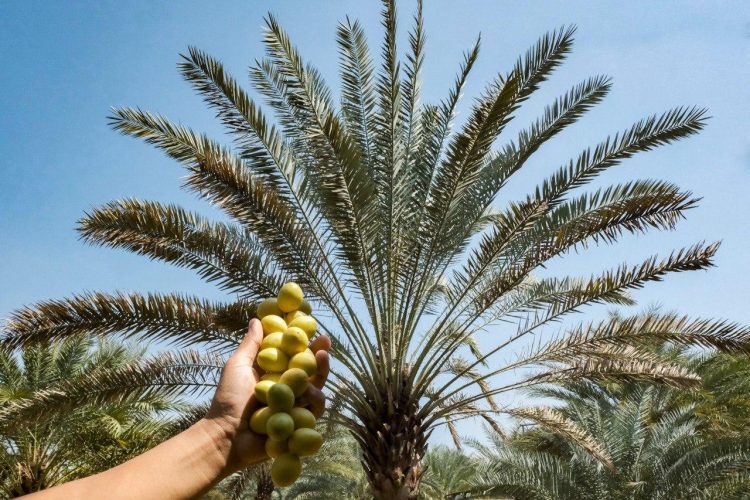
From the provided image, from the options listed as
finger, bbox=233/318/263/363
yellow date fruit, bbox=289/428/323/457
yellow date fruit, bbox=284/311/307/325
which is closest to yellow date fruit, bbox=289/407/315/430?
yellow date fruit, bbox=289/428/323/457

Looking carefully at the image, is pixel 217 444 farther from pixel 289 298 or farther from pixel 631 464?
pixel 631 464

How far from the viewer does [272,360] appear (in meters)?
2.24

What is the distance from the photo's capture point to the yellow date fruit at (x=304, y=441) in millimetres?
2119

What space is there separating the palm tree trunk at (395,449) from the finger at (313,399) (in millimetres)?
5170

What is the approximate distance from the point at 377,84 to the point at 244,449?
633 cm

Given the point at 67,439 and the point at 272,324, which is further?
the point at 67,439

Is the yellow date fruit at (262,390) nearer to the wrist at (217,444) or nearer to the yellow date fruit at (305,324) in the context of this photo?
the wrist at (217,444)

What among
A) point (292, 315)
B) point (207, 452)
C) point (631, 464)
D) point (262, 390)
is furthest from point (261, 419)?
point (631, 464)

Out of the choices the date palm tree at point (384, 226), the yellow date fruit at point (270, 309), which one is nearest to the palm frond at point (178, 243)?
the date palm tree at point (384, 226)

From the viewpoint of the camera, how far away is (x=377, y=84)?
7.88 m

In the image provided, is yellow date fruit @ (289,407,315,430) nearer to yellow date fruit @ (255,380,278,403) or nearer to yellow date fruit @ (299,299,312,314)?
yellow date fruit @ (255,380,278,403)

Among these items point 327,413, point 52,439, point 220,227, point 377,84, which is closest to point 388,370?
point 327,413

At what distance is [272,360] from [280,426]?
0.84ft

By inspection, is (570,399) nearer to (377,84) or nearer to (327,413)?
(327,413)
